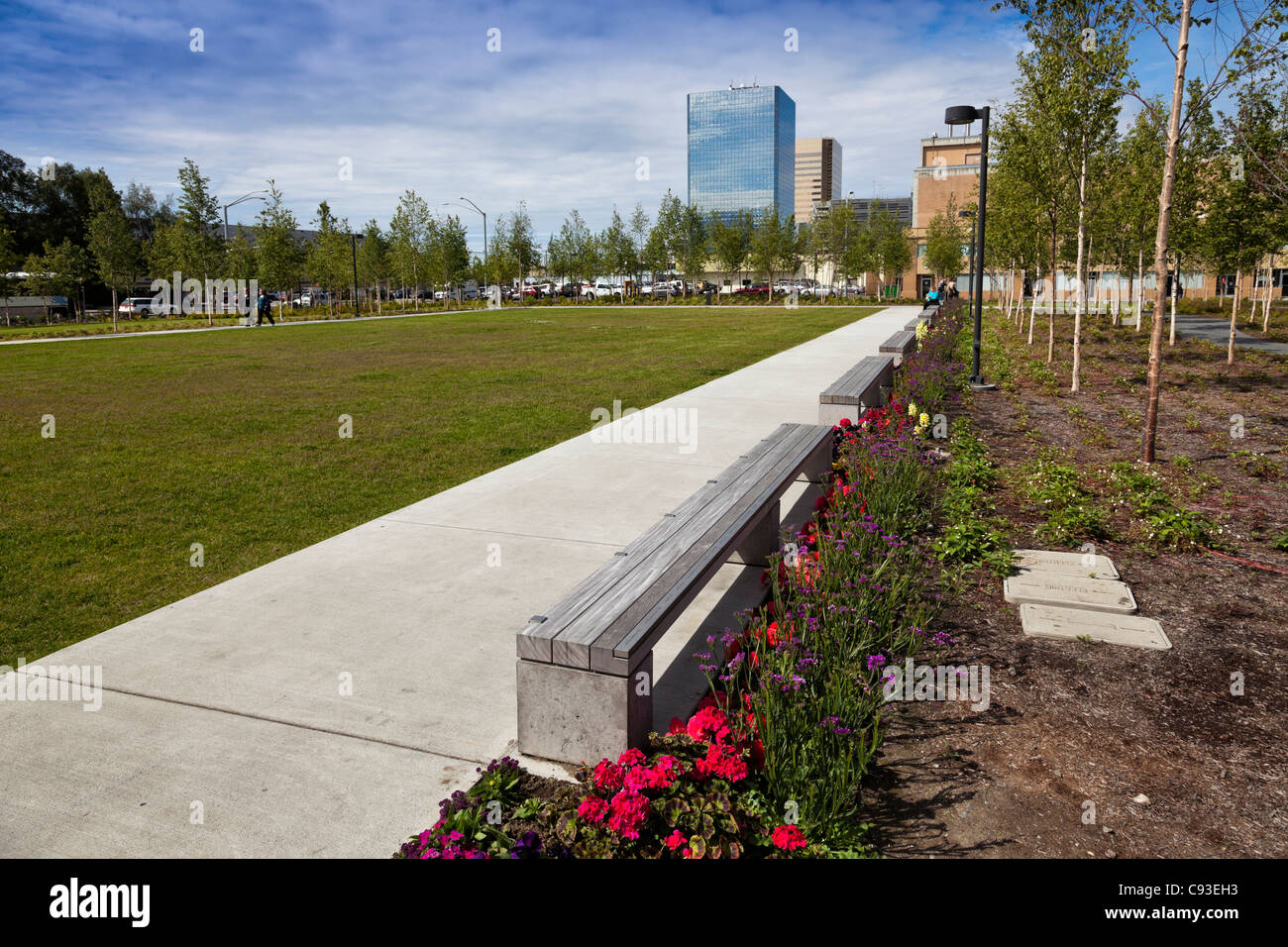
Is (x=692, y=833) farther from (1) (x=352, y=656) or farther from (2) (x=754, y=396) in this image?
(2) (x=754, y=396)

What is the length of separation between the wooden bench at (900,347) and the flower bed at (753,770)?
10142 millimetres

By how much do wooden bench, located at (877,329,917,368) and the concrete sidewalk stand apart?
28.3ft

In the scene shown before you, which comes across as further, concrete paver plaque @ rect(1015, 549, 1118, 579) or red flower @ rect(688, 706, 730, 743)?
concrete paver plaque @ rect(1015, 549, 1118, 579)

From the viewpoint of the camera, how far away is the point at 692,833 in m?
2.85

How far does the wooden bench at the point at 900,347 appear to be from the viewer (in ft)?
47.2

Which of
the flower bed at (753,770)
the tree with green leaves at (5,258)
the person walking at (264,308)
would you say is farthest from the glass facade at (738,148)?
the flower bed at (753,770)

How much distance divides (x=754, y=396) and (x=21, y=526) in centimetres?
940

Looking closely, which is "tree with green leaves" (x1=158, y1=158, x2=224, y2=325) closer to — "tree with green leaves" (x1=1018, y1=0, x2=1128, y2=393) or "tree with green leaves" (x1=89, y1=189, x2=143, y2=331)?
"tree with green leaves" (x1=89, y1=189, x2=143, y2=331)

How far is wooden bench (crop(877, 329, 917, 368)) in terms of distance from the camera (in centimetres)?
1438

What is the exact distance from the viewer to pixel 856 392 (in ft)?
28.5

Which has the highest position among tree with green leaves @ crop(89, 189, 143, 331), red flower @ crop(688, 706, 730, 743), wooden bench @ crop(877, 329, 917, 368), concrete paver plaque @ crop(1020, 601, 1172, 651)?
tree with green leaves @ crop(89, 189, 143, 331)

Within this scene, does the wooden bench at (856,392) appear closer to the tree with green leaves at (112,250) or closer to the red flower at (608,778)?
the red flower at (608,778)

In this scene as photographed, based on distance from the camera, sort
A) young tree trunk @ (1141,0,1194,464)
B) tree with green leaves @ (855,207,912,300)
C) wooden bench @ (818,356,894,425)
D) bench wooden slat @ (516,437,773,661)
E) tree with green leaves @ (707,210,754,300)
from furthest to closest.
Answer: tree with green leaves @ (707,210,754,300), tree with green leaves @ (855,207,912,300), wooden bench @ (818,356,894,425), young tree trunk @ (1141,0,1194,464), bench wooden slat @ (516,437,773,661)

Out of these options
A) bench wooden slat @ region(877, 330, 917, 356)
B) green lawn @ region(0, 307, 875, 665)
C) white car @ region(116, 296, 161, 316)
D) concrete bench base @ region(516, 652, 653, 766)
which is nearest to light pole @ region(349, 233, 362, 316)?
white car @ region(116, 296, 161, 316)
